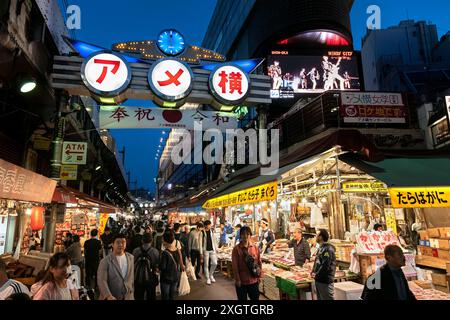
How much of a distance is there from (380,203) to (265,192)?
31.9ft

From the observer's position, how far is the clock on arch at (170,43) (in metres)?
13.5

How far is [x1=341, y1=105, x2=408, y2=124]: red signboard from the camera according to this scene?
13.9 metres

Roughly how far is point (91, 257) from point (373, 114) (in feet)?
43.1

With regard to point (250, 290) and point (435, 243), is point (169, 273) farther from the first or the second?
point (435, 243)

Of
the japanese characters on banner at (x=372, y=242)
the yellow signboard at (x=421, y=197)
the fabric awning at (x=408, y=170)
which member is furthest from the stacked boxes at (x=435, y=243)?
the yellow signboard at (x=421, y=197)

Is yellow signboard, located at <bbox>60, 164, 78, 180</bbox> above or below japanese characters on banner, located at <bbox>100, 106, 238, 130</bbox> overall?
below

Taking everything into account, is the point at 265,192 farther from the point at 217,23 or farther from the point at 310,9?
the point at 217,23

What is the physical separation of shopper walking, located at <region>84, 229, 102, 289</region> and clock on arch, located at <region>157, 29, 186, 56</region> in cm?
818

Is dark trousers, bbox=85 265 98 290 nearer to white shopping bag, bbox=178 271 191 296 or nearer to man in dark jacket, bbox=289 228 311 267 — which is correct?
white shopping bag, bbox=178 271 191 296

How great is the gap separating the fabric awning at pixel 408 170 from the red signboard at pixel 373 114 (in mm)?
6589

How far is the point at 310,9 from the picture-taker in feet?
88.1

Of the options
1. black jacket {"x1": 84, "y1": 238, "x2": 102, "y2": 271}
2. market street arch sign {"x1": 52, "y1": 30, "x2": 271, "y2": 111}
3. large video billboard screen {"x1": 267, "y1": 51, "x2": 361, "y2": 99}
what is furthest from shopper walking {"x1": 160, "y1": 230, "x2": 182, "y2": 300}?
large video billboard screen {"x1": 267, "y1": 51, "x2": 361, "y2": 99}

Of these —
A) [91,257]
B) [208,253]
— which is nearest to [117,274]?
[91,257]

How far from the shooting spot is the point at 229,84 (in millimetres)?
12445
